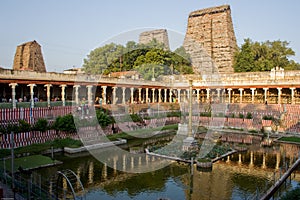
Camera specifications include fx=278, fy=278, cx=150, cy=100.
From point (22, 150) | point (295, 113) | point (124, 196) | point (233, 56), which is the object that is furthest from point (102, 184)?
point (233, 56)

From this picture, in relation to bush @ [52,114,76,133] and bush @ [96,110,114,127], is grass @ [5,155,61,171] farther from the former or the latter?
bush @ [96,110,114,127]

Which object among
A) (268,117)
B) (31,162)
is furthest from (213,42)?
(31,162)

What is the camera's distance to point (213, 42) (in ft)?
189

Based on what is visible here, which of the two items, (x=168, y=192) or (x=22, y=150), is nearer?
(x=168, y=192)

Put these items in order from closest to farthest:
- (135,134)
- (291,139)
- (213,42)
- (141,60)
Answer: (291,139) → (135,134) → (141,60) → (213,42)

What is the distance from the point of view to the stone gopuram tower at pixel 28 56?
1769 inches

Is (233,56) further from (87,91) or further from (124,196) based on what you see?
(124,196)

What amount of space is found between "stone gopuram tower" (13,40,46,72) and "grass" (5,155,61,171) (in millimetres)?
32716

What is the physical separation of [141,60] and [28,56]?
18.5 metres

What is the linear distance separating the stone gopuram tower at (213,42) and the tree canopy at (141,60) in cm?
335

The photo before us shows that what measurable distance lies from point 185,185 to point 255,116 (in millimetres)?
17402

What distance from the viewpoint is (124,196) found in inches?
416

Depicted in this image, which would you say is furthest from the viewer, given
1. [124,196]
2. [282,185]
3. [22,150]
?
[22,150]

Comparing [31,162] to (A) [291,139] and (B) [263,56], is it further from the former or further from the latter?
(B) [263,56]
